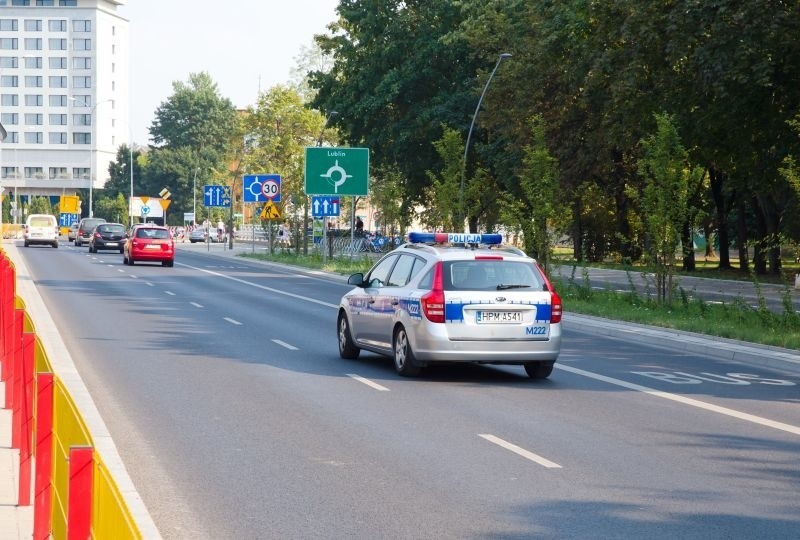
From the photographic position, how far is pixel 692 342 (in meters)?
21.0

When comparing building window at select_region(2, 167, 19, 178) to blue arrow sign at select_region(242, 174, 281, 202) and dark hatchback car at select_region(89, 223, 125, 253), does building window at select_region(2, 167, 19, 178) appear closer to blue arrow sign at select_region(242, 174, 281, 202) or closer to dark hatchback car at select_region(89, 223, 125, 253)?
dark hatchback car at select_region(89, 223, 125, 253)

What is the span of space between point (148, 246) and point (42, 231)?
2801cm

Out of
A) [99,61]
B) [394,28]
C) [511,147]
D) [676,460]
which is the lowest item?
[676,460]

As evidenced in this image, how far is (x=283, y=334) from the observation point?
71.3 ft

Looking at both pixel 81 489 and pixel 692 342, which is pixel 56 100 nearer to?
pixel 692 342

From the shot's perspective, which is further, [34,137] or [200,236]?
[34,137]

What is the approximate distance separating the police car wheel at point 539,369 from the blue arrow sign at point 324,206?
35.6 metres

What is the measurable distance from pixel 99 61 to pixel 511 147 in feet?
401

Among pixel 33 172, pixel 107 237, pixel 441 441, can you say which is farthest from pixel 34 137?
pixel 441 441

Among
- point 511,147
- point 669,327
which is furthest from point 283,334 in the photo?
point 511,147

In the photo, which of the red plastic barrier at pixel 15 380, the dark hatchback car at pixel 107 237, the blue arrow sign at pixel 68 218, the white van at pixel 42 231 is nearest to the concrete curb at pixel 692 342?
the red plastic barrier at pixel 15 380

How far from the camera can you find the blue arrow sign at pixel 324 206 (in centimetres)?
5152

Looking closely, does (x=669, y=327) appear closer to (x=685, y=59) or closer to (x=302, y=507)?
(x=685, y=59)

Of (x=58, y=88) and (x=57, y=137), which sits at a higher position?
(x=58, y=88)
